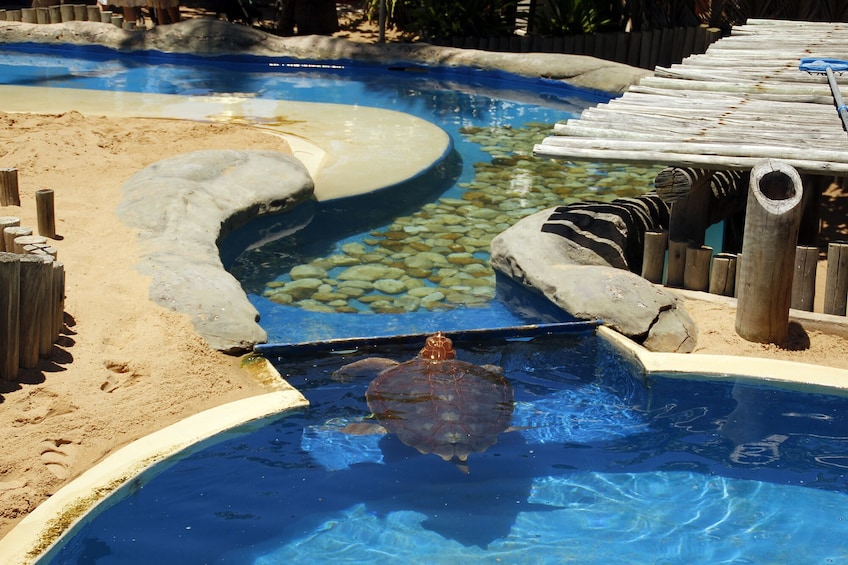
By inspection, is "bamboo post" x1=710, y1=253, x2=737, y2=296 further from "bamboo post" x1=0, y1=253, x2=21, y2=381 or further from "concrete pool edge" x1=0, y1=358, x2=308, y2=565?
"bamboo post" x1=0, y1=253, x2=21, y2=381

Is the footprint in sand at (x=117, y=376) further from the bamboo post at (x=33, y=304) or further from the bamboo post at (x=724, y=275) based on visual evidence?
the bamboo post at (x=724, y=275)

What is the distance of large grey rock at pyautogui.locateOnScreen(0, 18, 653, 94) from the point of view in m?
14.8

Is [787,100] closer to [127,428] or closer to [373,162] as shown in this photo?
[373,162]

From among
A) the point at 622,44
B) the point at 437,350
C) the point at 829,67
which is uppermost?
the point at 622,44

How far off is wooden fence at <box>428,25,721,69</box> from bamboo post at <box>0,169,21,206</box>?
10582 mm

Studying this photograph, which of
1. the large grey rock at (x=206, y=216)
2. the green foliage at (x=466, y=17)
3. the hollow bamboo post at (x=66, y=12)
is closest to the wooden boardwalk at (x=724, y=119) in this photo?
the large grey rock at (x=206, y=216)

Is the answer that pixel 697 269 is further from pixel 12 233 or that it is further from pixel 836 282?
pixel 12 233

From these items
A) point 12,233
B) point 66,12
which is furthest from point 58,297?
point 66,12

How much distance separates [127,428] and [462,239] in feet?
14.1

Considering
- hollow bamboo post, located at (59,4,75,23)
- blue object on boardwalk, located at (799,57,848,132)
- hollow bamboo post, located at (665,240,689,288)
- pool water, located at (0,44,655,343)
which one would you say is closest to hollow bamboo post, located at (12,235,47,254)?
pool water, located at (0,44,655,343)

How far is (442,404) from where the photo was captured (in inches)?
182

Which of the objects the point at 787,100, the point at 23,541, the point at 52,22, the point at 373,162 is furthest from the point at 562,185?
the point at 52,22

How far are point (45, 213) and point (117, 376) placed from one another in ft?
6.58

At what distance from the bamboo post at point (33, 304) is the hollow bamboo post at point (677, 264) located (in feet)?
13.5
